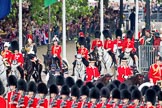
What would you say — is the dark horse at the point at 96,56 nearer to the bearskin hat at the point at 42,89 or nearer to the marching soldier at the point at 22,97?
the bearskin hat at the point at 42,89

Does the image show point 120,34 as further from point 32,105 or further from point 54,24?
point 32,105

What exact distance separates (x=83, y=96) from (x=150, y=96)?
164cm

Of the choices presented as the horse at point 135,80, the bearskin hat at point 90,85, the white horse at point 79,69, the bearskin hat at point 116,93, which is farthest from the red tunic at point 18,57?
the bearskin hat at point 116,93

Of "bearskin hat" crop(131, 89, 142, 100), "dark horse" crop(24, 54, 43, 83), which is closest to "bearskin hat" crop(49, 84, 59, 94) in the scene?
"bearskin hat" crop(131, 89, 142, 100)

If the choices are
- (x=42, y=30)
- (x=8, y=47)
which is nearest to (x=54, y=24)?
(x=42, y=30)

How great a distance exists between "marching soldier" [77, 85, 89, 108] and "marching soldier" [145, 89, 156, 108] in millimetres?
1450

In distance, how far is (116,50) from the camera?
35.4m

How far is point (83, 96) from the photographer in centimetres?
2503

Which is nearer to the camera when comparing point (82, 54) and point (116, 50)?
point (82, 54)

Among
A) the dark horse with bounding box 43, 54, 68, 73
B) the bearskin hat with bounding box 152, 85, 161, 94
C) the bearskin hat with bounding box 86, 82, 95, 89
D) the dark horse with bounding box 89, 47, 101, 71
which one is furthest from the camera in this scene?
the dark horse with bounding box 89, 47, 101, 71

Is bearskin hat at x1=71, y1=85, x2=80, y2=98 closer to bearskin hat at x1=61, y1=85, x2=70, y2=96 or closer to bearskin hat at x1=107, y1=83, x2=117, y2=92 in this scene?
bearskin hat at x1=61, y1=85, x2=70, y2=96

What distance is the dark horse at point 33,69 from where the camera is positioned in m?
33.0

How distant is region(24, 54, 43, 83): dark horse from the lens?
33.0 metres

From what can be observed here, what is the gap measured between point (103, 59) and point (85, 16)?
14765 millimetres
